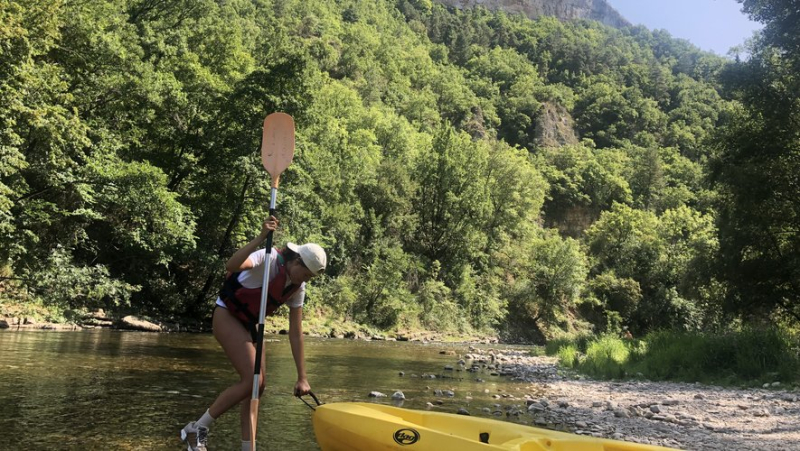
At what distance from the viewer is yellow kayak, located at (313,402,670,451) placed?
3.57 meters

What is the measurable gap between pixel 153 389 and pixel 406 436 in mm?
4752

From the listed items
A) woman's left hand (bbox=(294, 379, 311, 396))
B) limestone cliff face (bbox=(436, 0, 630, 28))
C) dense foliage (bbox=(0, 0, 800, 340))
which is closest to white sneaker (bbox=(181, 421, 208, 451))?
woman's left hand (bbox=(294, 379, 311, 396))

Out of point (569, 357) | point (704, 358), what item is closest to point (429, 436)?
point (704, 358)

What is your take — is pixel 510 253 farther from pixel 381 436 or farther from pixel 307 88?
pixel 381 436

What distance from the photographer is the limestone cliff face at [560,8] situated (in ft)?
421

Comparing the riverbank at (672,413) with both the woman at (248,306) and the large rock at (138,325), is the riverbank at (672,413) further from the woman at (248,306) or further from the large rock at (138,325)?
the large rock at (138,325)

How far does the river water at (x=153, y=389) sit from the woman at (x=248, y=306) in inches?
36.9

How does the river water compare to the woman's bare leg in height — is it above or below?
below

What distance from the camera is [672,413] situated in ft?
24.4

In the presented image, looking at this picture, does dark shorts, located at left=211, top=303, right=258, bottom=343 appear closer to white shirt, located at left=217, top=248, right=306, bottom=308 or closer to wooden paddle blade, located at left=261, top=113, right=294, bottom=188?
white shirt, located at left=217, top=248, right=306, bottom=308

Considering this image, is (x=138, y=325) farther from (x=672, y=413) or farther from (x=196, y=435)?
(x=672, y=413)

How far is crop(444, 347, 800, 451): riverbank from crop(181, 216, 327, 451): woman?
3980mm

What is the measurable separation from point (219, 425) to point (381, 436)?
2.41m

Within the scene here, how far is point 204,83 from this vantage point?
21750mm
